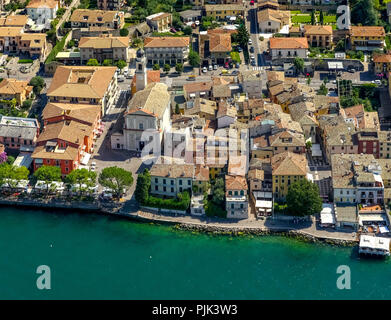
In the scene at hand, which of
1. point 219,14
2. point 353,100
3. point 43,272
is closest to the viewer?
point 43,272

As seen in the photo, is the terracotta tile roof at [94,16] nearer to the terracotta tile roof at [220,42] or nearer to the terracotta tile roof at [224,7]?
the terracotta tile roof at [224,7]

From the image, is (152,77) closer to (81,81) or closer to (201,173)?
(81,81)

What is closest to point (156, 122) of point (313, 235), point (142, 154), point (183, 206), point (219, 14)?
point (142, 154)

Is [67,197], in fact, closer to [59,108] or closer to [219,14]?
[59,108]

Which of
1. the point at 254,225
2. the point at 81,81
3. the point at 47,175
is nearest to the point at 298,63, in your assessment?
the point at 81,81

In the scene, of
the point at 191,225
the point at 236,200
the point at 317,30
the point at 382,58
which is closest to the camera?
the point at 236,200

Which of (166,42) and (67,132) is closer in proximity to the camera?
(67,132)

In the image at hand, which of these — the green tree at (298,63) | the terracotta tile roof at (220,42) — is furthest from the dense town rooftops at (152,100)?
the green tree at (298,63)
